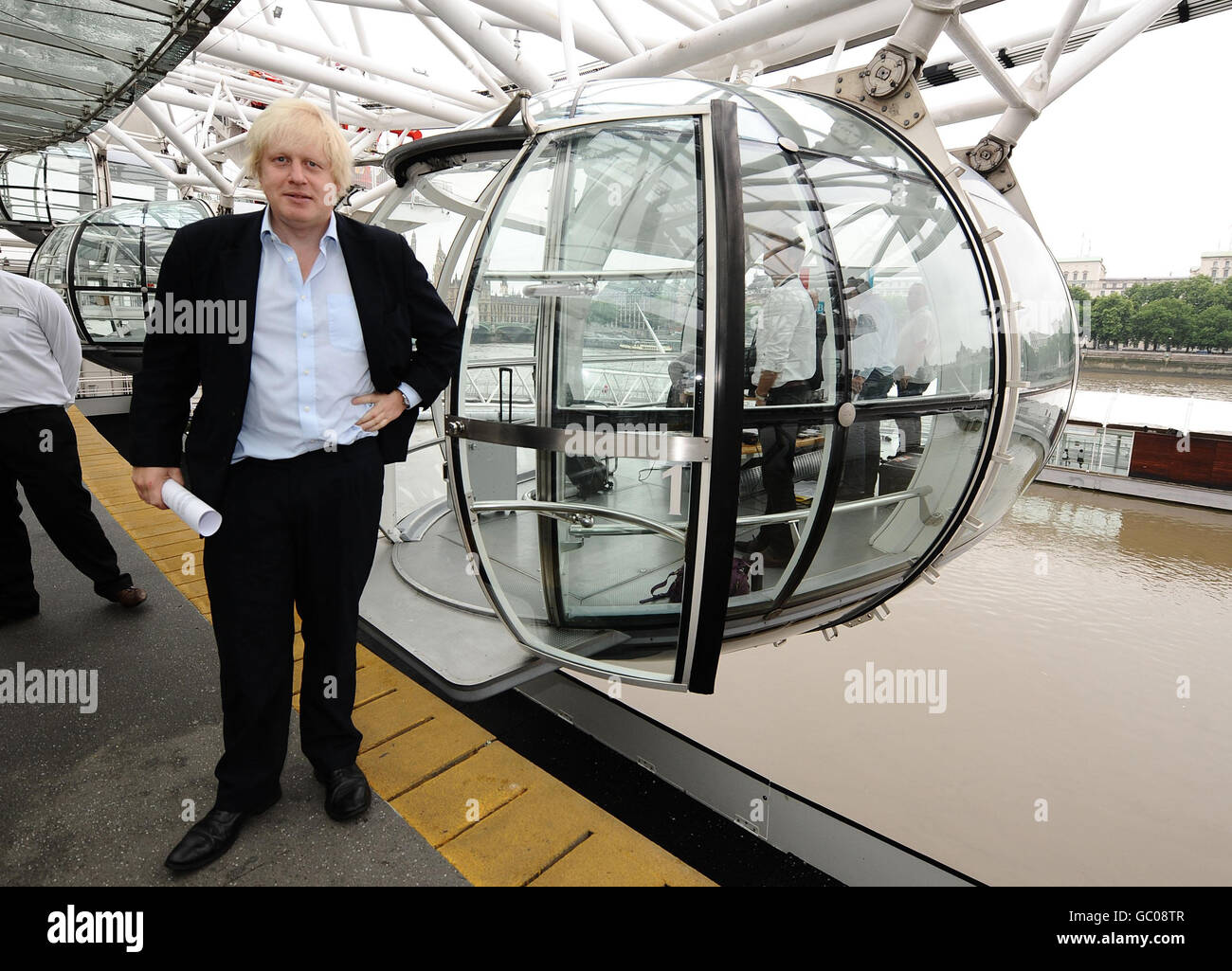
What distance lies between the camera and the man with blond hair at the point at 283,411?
75.4 inches

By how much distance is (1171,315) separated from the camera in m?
25.1

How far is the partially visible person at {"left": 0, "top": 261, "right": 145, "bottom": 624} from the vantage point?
3.37 metres

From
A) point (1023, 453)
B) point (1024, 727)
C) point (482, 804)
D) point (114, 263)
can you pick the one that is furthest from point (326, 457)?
point (114, 263)

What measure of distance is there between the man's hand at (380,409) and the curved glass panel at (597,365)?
0.28 metres

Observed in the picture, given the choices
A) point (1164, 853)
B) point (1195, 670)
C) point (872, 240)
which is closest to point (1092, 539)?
point (1195, 670)

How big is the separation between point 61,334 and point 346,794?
2973 mm

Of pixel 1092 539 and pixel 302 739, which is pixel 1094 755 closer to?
pixel 302 739

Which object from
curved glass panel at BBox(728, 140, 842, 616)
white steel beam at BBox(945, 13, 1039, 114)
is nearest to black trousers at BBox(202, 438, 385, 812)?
curved glass panel at BBox(728, 140, 842, 616)

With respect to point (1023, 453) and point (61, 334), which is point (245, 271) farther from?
point (1023, 453)

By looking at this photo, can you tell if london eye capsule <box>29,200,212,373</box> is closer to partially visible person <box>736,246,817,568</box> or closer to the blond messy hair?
the blond messy hair

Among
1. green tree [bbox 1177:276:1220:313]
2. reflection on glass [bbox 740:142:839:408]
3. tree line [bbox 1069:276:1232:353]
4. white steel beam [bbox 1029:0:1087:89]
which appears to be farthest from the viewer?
green tree [bbox 1177:276:1220:313]

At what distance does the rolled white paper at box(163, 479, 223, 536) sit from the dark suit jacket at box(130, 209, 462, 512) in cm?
7

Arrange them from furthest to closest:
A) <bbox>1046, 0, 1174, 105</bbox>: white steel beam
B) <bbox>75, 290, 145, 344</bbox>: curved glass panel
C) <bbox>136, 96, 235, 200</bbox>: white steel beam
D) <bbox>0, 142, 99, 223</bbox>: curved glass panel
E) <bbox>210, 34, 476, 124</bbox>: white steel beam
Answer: <bbox>0, 142, 99, 223</bbox>: curved glass panel < <bbox>136, 96, 235, 200</bbox>: white steel beam < <bbox>75, 290, 145, 344</bbox>: curved glass panel < <bbox>210, 34, 476, 124</bbox>: white steel beam < <bbox>1046, 0, 1174, 105</bbox>: white steel beam

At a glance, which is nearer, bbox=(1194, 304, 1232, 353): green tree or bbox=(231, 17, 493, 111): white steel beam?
bbox=(231, 17, 493, 111): white steel beam
